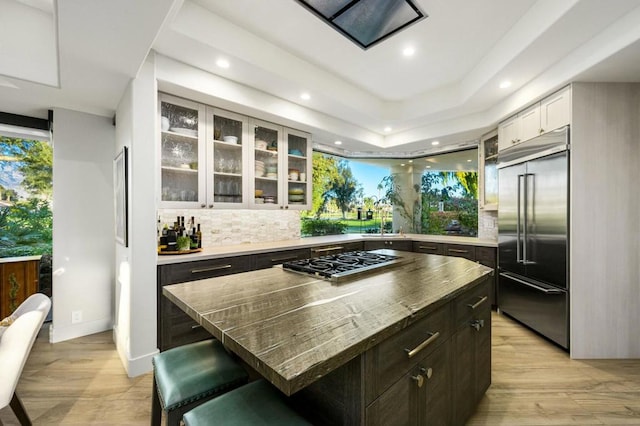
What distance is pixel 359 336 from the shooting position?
36.4 inches

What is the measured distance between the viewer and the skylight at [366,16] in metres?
2.07

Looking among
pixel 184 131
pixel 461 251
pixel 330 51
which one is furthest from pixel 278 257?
pixel 461 251

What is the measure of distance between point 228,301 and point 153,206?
155cm

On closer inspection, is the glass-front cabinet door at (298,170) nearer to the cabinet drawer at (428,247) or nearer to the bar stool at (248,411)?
the cabinet drawer at (428,247)

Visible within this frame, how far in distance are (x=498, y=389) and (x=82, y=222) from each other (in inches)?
167

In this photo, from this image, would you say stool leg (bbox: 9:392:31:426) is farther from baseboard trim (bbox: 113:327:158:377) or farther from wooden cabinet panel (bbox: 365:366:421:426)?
wooden cabinet panel (bbox: 365:366:421:426)

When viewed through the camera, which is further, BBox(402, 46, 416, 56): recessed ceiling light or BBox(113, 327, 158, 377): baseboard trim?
BBox(402, 46, 416, 56): recessed ceiling light

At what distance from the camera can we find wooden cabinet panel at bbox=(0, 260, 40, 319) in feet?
10.3

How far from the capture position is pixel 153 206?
2420 mm

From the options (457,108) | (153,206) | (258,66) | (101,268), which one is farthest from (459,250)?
(101,268)

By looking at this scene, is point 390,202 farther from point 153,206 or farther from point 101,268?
point 101,268

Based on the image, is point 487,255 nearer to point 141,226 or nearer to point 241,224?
point 241,224

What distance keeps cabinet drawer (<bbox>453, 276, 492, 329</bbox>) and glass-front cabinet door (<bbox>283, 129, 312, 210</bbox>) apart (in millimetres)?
2517

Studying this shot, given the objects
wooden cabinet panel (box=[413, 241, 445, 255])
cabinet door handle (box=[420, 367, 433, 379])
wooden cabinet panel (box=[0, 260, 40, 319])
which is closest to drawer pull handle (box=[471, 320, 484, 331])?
cabinet door handle (box=[420, 367, 433, 379])
